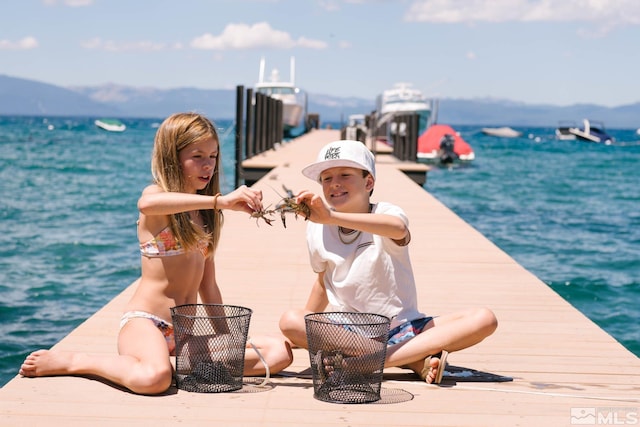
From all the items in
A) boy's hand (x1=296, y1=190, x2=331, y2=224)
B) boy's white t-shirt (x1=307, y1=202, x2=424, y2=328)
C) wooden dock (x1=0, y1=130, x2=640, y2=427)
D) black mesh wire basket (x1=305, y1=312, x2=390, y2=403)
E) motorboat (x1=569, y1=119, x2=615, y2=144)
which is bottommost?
motorboat (x1=569, y1=119, x2=615, y2=144)

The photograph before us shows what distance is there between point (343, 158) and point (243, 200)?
0.56 metres

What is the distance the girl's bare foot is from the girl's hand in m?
1.07

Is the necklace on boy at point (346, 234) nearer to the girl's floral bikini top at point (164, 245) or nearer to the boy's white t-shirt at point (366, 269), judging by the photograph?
the boy's white t-shirt at point (366, 269)

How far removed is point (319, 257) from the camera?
433 centimetres

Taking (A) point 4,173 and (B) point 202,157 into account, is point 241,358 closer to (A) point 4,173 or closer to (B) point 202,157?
(B) point 202,157

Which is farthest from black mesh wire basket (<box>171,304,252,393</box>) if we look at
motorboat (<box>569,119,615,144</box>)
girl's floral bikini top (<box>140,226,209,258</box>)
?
motorboat (<box>569,119,615,144</box>)

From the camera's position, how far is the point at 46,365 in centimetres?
421

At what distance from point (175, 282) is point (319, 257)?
0.67 metres

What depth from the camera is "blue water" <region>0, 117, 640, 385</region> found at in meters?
9.84

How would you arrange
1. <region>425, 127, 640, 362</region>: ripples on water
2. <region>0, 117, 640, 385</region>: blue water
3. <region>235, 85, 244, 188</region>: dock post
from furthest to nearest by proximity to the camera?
1. <region>235, 85, 244, 188</region>: dock post
2. <region>425, 127, 640, 362</region>: ripples on water
3. <region>0, 117, 640, 385</region>: blue water

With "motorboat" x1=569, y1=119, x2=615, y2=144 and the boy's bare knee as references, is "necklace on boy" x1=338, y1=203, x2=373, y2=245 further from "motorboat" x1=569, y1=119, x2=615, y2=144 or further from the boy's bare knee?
"motorboat" x1=569, y1=119, x2=615, y2=144

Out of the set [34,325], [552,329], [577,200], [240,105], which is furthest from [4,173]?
[552,329]

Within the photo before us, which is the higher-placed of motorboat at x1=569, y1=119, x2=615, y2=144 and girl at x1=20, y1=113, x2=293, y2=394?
girl at x1=20, y1=113, x2=293, y2=394

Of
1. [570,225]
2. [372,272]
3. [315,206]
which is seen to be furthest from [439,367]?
[570,225]
